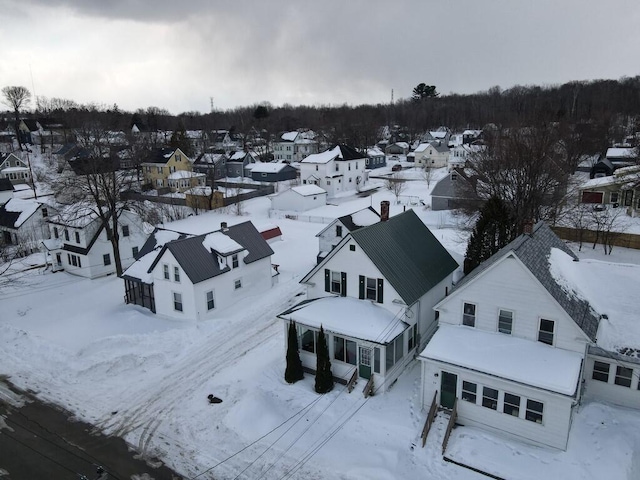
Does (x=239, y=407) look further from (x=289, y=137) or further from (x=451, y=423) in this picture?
(x=289, y=137)

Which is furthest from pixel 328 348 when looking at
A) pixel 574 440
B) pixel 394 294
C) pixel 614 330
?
pixel 614 330

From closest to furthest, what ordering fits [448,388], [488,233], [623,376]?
[448,388], [623,376], [488,233]

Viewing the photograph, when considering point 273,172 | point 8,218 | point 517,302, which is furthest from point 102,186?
point 273,172

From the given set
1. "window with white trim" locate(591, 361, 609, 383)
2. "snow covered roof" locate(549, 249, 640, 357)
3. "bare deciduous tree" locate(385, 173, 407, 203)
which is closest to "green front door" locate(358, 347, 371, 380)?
"snow covered roof" locate(549, 249, 640, 357)

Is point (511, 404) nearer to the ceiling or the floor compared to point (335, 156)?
nearer to the floor

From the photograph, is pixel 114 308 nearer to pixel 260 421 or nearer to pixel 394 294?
pixel 260 421
